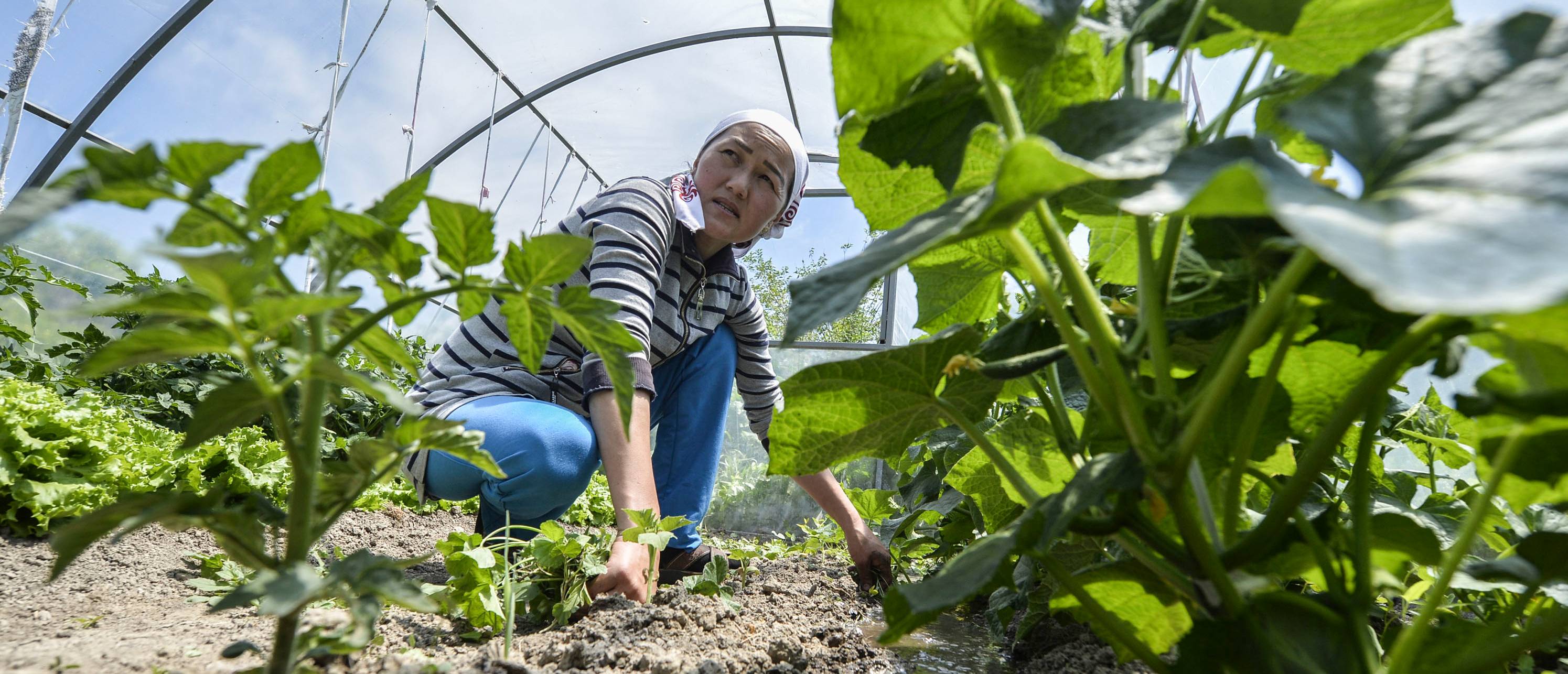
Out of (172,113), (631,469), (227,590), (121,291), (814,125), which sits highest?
(172,113)

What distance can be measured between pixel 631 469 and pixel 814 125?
5788mm

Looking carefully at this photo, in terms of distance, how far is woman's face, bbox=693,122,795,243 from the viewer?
83.2 inches

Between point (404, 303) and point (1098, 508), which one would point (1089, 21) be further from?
point (404, 303)

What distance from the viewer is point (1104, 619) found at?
0.53m

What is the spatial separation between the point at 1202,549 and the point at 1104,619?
124mm

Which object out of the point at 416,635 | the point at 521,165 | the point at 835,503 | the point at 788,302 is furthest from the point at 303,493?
the point at 788,302

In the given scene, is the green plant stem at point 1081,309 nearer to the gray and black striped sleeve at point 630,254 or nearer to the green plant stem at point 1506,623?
the green plant stem at point 1506,623

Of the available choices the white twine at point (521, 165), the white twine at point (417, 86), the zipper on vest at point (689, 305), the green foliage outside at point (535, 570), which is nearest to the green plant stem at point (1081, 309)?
the green foliage outside at point (535, 570)

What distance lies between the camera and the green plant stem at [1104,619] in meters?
0.51

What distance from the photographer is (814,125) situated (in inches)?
271

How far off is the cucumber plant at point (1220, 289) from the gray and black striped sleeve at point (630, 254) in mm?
983

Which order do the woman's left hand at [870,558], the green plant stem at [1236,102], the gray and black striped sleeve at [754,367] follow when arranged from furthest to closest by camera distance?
the gray and black striped sleeve at [754,367], the woman's left hand at [870,558], the green plant stem at [1236,102]

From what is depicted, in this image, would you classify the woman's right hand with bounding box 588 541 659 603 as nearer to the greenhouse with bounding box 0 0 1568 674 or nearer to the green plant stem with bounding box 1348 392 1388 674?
the greenhouse with bounding box 0 0 1568 674

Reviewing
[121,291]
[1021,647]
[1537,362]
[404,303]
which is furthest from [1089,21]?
[121,291]
